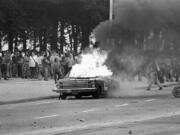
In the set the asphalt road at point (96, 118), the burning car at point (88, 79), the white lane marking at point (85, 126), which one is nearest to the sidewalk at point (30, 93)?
the burning car at point (88, 79)

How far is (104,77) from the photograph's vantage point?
27.2 meters

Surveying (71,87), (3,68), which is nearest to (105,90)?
(71,87)

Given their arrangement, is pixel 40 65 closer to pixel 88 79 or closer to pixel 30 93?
pixel 30 93

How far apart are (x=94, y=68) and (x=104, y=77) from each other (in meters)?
0.59

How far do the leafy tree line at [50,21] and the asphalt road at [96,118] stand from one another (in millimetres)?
22028

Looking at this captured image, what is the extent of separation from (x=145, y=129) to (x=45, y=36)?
4005 cm

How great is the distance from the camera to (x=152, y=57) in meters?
27.1

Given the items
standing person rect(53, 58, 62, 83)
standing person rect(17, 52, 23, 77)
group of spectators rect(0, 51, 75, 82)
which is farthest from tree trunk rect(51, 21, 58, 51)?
standing person rect(53, 58, 62, 83)

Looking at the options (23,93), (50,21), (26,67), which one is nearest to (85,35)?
(50,21)

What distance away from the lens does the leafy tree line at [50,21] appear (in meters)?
46.2

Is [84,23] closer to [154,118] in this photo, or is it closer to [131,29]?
[131,29]

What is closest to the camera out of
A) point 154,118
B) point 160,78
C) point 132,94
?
point 154,118

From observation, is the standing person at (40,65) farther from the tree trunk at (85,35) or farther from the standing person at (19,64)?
the tree trunk at (85,35)

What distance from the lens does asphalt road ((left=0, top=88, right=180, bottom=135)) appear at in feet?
48.0
